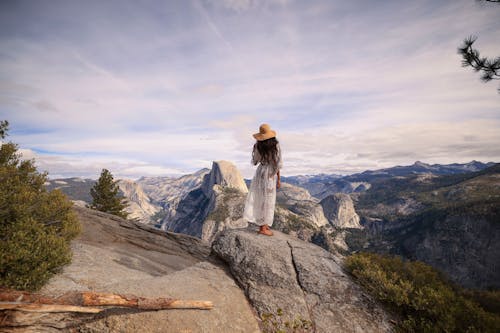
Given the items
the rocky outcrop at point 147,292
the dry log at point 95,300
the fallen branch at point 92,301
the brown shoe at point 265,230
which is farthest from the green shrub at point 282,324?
the brown shoe at point 265,230

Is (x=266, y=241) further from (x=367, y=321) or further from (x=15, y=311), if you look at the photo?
(x=15, y=311)

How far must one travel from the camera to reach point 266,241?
8969 mm

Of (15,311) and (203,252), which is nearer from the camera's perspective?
(15,311)

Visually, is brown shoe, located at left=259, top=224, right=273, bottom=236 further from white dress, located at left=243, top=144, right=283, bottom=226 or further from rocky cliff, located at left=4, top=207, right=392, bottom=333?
rocky cliff, located at left=4, top=207, right=392, bottom=333

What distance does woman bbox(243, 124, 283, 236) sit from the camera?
970cm

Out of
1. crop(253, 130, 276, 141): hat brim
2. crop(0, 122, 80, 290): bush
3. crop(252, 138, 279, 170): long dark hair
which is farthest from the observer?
crop(252, 138, 279, 170): long dark hair

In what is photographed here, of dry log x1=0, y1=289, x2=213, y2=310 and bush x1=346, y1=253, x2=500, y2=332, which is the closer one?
dry log x1=0, y1=289, x2=213, y2=310

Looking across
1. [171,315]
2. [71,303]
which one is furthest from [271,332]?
[71,303]

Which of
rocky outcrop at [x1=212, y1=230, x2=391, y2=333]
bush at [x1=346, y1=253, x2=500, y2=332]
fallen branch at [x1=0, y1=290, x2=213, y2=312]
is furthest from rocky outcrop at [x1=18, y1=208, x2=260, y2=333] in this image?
bush at [x1=346, y1=253, x2=500, y2=332]

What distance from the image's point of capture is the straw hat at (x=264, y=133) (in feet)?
31.1

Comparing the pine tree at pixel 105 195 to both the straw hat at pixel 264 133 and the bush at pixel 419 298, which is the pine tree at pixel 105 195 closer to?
the straw hat at pixel 264 133

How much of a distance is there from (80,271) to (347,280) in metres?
8.43

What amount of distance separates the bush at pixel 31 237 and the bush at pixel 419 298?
9.00 meters

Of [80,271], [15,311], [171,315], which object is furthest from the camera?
[80,271]
